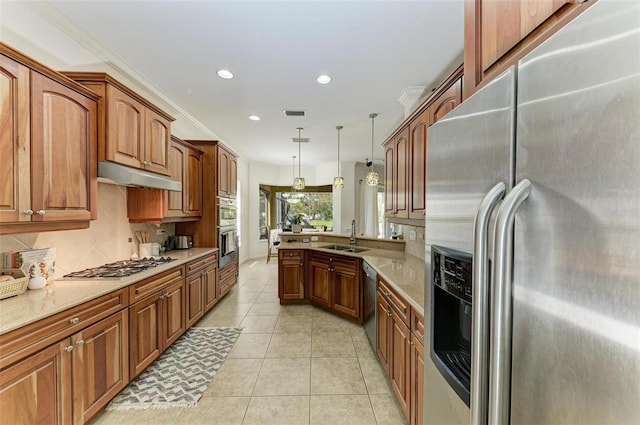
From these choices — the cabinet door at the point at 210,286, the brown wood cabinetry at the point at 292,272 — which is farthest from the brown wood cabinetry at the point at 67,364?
the brown wood cabinetry at the point at 292,272

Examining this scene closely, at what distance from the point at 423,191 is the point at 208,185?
3126 millimetres

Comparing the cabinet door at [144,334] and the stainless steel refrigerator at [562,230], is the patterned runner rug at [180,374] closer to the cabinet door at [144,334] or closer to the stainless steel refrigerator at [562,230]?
the cabinet door at [144,334]

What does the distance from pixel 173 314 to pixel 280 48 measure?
9.41 ft

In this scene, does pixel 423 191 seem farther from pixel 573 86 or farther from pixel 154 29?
pixel 154 29

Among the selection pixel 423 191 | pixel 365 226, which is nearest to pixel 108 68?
pixel 423 191

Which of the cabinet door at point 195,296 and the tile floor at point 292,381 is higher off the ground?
the cabinet door at point 195,296

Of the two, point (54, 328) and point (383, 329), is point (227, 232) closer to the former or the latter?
point (54, 328)

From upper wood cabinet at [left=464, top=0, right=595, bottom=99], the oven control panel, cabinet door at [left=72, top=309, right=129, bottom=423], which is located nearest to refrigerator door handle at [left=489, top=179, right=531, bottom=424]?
the oven control panel

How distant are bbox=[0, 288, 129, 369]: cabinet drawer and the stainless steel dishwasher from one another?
219 centimetres

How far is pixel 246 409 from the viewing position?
6.40 ft

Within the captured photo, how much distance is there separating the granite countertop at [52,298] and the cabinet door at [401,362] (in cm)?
212

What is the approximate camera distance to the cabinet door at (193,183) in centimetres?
357

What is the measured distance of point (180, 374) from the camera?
2.36 metres

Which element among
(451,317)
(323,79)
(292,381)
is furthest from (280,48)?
(292,381)
